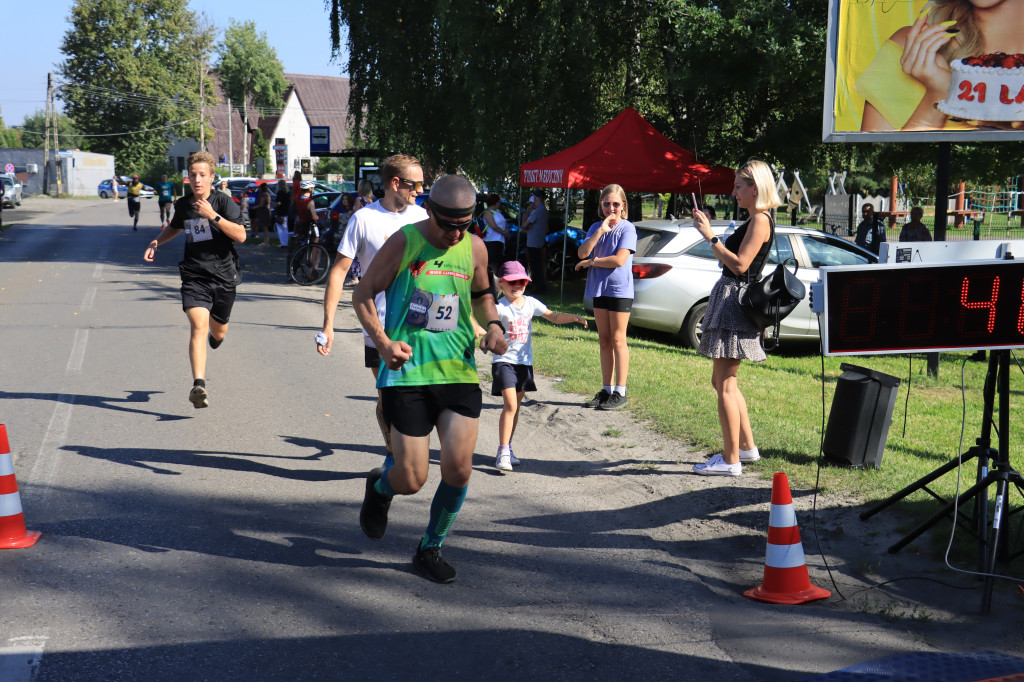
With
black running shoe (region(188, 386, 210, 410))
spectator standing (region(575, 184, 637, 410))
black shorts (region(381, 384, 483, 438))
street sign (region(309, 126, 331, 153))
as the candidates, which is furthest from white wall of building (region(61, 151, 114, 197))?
black shorts (region(381, 384, 483, 438))

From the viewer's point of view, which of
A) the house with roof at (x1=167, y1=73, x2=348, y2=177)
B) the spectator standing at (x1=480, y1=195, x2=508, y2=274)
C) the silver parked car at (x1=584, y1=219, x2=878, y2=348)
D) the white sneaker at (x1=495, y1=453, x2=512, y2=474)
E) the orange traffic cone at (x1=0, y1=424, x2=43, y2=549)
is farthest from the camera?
the house with roof at (x1=167, y1=73, x2=348, y2=177)

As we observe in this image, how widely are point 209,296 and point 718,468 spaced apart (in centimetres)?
445

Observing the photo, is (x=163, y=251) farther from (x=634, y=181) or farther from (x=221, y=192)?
(x=221, y=192)

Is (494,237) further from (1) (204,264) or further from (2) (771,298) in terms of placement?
(2) (771,298)

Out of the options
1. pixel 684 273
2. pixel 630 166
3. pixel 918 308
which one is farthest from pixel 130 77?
pixel 918 308

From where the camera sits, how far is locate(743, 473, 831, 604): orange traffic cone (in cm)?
441

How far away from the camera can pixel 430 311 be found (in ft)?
14.2

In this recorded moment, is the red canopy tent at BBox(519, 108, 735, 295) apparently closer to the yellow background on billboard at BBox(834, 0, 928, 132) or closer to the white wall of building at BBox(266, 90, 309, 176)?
the yellow background on billboard at BBox(834, 0, 928, 132)

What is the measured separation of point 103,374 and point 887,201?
45644 millimetres

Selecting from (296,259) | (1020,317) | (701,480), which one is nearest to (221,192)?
(701,480)

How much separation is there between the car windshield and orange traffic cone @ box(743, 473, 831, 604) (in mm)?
8021

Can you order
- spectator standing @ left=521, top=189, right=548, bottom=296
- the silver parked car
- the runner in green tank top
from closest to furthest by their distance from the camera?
the runner in green tank top, the silver parked car, spectator standing @ left=521, top=189, right=548, bottom=296

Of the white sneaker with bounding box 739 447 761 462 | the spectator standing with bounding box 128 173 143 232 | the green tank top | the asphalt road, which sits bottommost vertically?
the asphalt road

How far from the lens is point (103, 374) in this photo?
9.52 m
